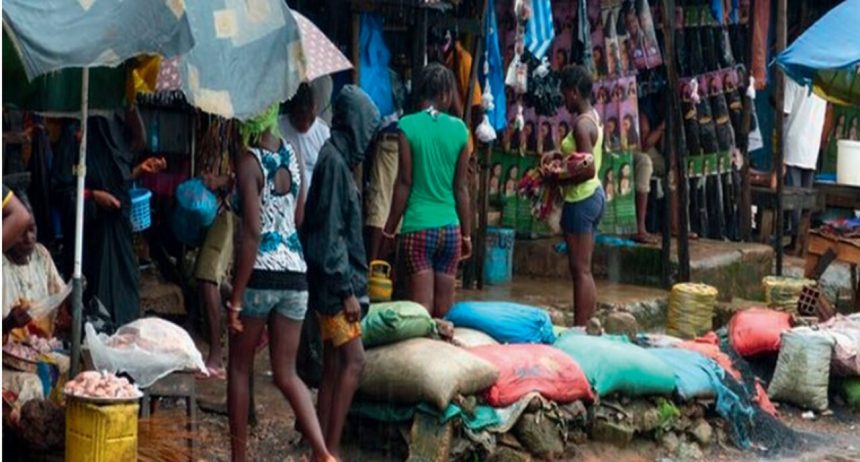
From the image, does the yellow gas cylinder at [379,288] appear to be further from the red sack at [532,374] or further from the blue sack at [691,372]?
the blue sack at [691,372]

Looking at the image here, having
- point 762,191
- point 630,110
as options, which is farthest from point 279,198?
point 762,191

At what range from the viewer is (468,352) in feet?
28.1

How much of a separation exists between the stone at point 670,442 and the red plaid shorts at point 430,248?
5.42ft

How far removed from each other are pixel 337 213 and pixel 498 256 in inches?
225

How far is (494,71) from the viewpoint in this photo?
12.6 meters

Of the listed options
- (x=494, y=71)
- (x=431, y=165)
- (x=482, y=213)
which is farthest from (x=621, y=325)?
(x=494, y=71)

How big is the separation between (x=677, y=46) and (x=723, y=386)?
6247 mm

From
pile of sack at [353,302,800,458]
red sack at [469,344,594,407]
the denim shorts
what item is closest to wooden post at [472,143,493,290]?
pile of sack at [353,302,800,458]

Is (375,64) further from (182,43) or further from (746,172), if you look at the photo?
(746,172)

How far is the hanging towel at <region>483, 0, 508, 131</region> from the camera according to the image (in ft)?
41.0

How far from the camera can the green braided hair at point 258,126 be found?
7.29 metres

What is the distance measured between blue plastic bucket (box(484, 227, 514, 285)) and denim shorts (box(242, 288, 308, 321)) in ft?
18.8

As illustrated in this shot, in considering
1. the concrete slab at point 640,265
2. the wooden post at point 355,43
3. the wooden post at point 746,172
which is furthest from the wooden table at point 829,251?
the wooden post at point 355,43

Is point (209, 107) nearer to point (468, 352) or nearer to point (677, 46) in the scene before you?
point (468, 352)
